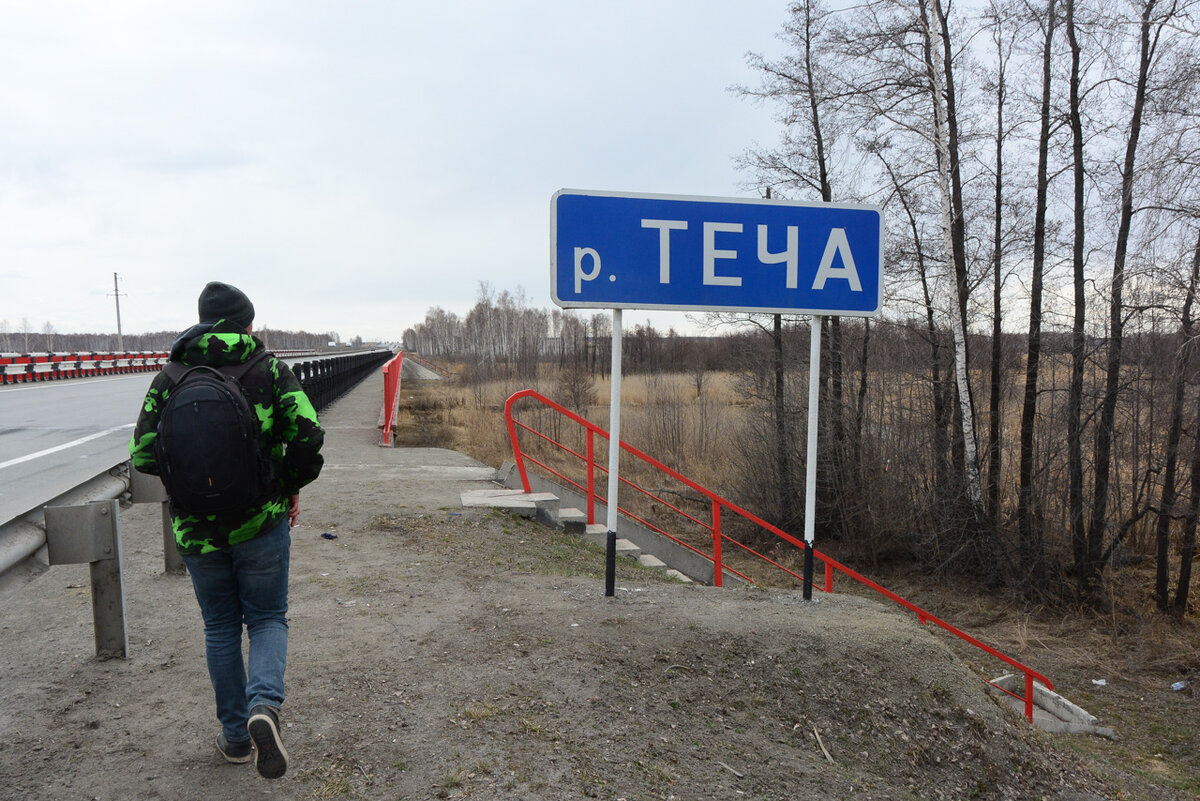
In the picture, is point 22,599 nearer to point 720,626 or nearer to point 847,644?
point 720,626

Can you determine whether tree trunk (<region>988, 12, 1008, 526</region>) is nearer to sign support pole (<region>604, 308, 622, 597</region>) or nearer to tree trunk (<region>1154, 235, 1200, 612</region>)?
tree trunk (<region>1154, 235, 1200, 612</region>)

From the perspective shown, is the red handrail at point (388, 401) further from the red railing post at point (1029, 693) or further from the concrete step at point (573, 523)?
the red railing post at point (1029, 693)

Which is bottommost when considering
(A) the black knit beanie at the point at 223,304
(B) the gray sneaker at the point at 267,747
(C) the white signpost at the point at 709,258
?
(B) the gray sneaker at the point at 267,747

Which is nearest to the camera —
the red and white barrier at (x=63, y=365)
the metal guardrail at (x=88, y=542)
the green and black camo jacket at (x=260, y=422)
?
the green and black camo jacket at (x=260, y=422)

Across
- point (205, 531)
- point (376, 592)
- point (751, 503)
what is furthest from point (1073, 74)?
point (205, 531)

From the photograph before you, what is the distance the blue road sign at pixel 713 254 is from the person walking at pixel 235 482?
2.33m

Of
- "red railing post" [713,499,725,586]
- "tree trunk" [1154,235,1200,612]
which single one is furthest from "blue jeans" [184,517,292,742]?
"tree trunk" [1154,235,1200,612]

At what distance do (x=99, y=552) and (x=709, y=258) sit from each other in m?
3.81

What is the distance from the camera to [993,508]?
51.1 ft

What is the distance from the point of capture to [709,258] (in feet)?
17.0

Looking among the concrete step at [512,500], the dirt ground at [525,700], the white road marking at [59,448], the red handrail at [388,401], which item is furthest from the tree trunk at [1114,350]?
the white road marking at [59,448]

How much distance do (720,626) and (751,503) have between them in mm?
15904

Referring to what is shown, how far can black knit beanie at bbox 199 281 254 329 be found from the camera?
10.1ft

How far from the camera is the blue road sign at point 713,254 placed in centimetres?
506
